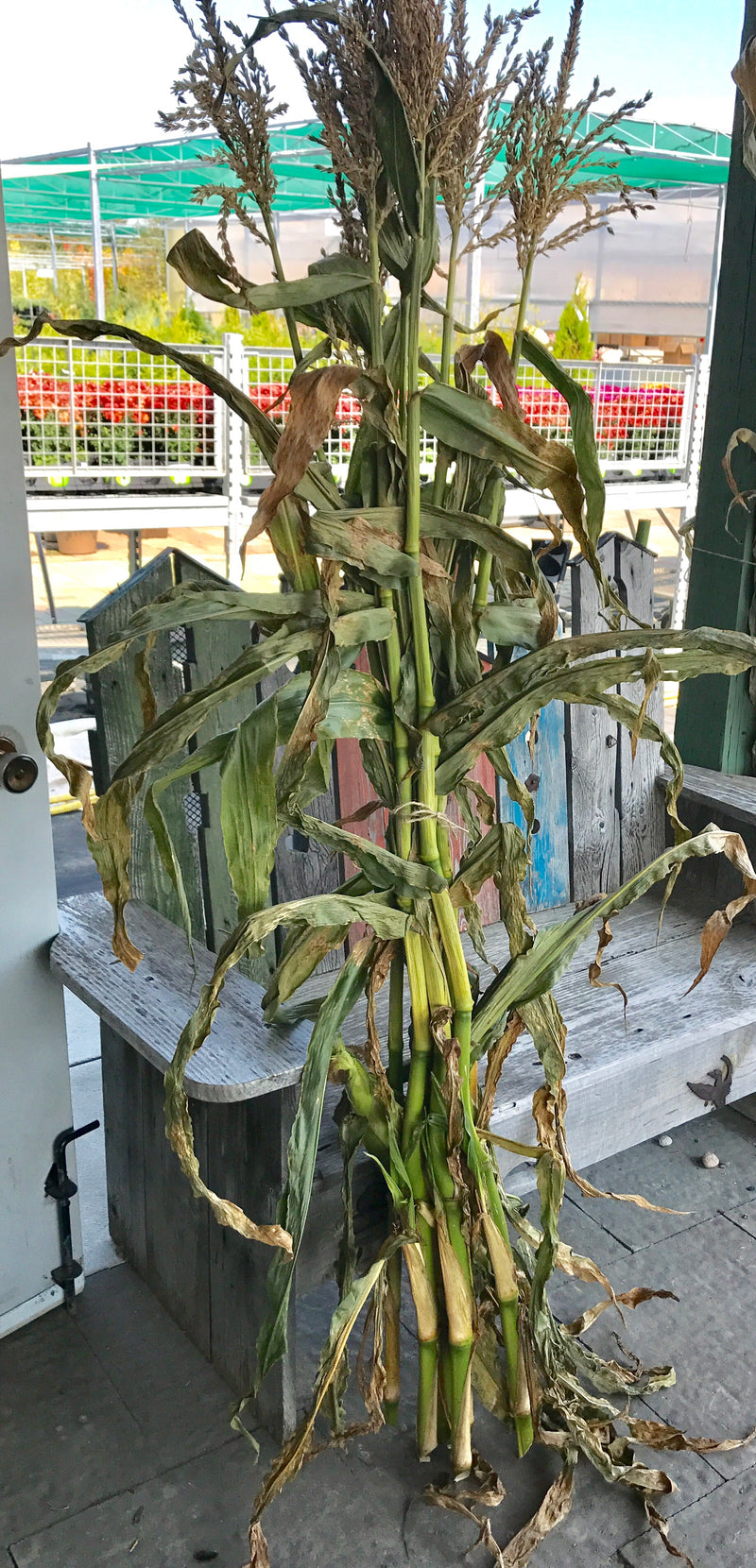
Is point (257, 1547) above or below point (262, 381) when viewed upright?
below

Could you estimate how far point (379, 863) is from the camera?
1.19 meters

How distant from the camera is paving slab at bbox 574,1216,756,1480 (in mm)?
1576

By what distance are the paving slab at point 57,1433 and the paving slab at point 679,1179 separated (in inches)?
35.0

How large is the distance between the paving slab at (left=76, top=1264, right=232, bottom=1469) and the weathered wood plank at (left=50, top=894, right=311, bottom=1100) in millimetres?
560

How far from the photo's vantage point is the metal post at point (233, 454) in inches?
203

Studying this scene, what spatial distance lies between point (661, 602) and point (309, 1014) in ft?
22.8

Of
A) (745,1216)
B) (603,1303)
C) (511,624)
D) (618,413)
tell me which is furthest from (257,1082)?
(618,413)

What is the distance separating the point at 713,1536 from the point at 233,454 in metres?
4.87

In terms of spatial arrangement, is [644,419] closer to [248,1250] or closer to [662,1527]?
[248,1250]

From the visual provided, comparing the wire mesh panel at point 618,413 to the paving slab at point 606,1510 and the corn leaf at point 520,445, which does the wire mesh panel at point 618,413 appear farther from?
the paving slab at point 606,1510

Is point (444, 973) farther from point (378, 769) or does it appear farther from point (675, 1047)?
point (675, 1047)

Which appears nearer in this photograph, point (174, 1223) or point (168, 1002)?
point (168, 1002)

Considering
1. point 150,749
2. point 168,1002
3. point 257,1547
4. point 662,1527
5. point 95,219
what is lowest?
point 662,1527

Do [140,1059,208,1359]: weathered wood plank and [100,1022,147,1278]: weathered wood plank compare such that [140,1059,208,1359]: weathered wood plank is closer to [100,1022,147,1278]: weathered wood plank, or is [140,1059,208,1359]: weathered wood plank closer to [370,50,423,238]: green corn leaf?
[100,1022,147,1278]: weathered wood plank
